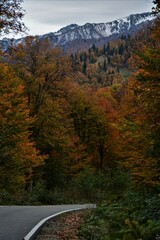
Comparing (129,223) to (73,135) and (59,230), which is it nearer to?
(59,230)

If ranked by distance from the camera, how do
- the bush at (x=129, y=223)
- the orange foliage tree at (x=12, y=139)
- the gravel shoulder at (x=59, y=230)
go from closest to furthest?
the bush at (x=129, y=223) → the gravel shoulder at (x=59, y=230) → the orange foliage tree at (x=12, y=139)

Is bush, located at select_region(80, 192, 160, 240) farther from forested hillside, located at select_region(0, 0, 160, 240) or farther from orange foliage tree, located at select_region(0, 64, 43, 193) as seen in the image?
orange foliage tree, located at select_region(0, 64, 43, 193)

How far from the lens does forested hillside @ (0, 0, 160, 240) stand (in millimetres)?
13852

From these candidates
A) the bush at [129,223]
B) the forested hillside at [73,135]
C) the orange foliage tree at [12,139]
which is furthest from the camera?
the orange foliage tree at [12,139]

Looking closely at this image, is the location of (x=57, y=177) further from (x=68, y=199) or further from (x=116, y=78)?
(x=116, y=78)

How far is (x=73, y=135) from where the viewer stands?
41.3m

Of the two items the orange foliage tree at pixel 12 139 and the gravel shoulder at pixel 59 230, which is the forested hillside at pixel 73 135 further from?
the gravel shoulder at pixel 59 230

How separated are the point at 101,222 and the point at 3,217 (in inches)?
148

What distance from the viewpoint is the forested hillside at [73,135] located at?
13.9 m

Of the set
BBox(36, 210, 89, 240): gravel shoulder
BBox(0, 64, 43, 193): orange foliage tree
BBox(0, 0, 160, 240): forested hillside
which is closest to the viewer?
BBox(36, 210, 89, 240): gravel shoulder

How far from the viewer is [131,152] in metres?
22.5

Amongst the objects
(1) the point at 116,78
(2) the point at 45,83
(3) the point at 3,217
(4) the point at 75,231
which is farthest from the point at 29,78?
(1) the point at 116,78

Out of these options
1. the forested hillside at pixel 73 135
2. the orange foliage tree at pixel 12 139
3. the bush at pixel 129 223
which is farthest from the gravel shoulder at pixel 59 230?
the orange foliage tree at pixel 12 139

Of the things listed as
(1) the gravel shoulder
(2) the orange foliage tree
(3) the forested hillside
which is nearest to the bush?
(3) the forested hillside
